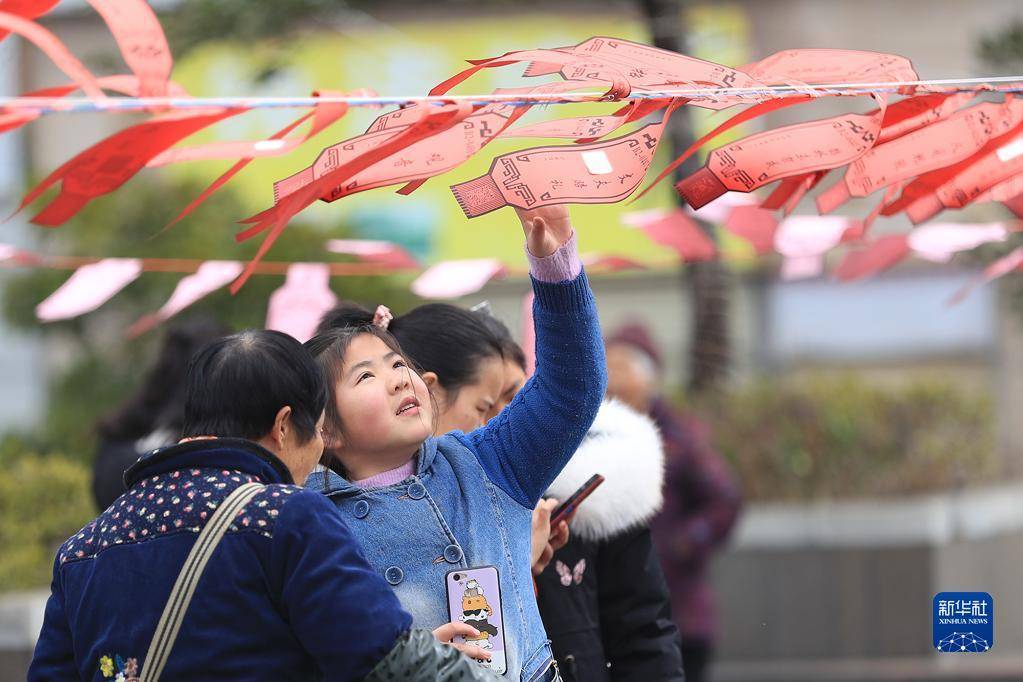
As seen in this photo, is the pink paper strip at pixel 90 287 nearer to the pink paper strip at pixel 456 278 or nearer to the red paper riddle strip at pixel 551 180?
the pink paper strip at pixel 456 278

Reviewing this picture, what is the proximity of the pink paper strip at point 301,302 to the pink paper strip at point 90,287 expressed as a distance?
45cm

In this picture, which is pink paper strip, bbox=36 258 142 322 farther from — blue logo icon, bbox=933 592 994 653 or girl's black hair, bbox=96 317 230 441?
blue logo icon, bbox=933 592 994 653

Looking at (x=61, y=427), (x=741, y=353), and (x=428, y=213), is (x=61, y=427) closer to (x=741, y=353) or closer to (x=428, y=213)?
(x=428, y=213)

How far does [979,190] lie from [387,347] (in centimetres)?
125

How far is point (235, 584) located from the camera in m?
2.15

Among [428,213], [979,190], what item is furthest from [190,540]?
[428,213]

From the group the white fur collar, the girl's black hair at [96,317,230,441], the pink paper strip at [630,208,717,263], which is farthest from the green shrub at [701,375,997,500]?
the white fur collar

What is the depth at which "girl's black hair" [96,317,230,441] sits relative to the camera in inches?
178

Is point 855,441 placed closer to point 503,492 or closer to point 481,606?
point 503,492

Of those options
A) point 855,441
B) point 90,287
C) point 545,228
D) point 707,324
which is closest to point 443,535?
point 545,228

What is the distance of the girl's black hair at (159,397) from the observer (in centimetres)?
453

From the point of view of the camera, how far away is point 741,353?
14.9 metres

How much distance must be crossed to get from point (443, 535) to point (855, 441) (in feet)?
21.0

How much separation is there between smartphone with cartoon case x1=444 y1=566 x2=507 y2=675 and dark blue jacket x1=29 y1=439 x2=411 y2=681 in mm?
327
